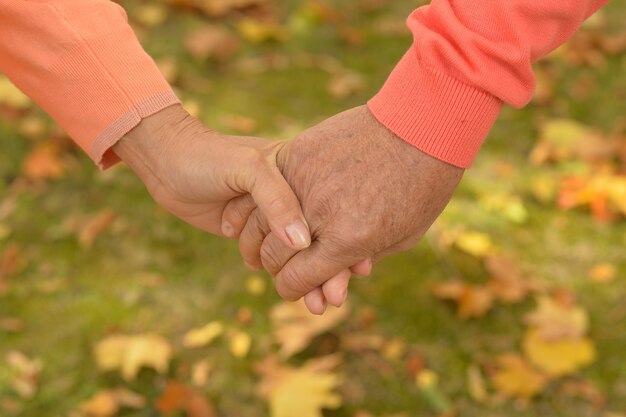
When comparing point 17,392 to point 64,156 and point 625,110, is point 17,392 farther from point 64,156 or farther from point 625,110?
point 625,110

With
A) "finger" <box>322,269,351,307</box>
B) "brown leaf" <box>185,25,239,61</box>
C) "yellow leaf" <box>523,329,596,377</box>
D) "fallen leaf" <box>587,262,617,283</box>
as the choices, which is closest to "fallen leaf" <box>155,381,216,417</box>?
"finger" <box>322,269,351,307</box>

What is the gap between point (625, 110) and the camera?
3.20 m

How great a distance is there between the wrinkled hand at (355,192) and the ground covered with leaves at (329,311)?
1.87 feet

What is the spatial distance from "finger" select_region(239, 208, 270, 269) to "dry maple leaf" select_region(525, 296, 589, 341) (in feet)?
3.11

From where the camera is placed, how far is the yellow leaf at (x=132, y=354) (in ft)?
7.17

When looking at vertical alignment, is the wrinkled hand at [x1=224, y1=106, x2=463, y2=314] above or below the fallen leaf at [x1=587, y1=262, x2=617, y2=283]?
above

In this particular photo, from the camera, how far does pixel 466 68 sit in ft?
4.83

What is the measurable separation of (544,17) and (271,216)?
2.23 feet

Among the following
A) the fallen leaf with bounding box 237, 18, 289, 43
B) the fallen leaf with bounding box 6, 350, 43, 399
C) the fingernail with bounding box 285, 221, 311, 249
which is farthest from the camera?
the fallen leaf with bounding box 237, 18, 289, 43

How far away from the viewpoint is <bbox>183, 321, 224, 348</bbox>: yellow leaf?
2.29 meters

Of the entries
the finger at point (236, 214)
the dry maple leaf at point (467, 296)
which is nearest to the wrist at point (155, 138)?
the finger at point (236, 214)

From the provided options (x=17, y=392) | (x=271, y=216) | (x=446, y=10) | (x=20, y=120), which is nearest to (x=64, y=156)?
(x=20, y=120)

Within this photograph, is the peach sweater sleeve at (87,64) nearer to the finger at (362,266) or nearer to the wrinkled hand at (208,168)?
the wrinkled hand at (208,168)

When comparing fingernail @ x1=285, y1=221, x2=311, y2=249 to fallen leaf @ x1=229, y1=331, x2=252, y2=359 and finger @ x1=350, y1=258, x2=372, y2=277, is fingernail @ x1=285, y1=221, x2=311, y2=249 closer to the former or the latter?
finger @ x1=350, y1=258, x2=372, y2=277
